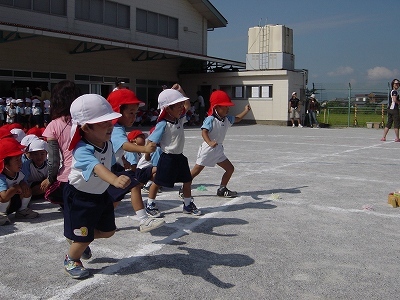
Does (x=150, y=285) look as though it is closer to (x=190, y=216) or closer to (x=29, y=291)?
(x=29, y=291)

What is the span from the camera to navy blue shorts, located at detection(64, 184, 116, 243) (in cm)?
336

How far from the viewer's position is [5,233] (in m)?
4.57

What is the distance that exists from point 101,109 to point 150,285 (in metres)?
1.35

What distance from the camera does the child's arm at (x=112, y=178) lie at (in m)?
2.90

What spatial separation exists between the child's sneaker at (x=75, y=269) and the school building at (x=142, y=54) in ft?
50.1

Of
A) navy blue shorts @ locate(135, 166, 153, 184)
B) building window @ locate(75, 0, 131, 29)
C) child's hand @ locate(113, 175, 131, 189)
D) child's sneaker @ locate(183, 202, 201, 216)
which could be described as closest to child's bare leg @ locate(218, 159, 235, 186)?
child's sneaker @ locate(183, 202, 201, 216)

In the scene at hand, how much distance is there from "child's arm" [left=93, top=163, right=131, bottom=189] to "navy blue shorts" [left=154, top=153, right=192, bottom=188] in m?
1.97

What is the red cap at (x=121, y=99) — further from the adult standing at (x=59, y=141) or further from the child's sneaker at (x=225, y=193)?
the child's sneaker at (x=225, y=193)

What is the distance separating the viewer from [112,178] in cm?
299

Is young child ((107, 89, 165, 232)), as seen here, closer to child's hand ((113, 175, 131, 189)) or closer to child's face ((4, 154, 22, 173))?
child's face ((4, 154, 22, 173))

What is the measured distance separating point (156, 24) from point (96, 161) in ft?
79.6

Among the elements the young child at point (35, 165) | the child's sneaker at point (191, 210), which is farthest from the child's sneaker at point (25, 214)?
the child's sneaker at point (191, 210)

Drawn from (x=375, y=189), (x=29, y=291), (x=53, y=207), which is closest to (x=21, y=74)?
(x=53, y=207)

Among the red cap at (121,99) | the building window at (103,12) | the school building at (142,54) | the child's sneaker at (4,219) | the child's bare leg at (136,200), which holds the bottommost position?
the child's sneaker at (4,219)
